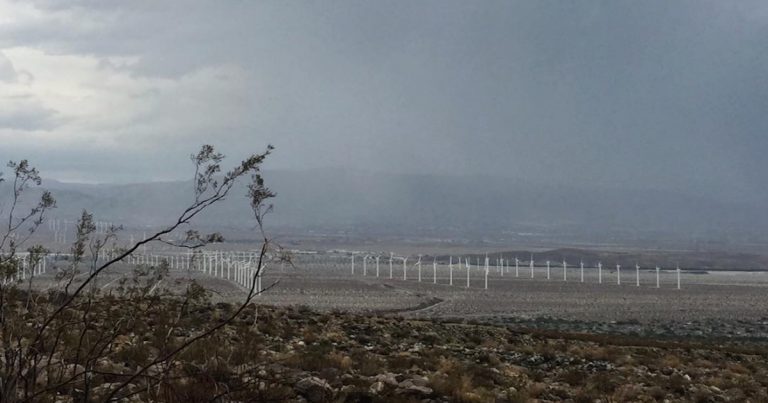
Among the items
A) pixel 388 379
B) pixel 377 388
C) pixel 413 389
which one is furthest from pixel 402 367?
pixel 377 388

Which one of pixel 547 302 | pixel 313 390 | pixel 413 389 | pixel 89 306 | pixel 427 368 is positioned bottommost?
pixel 547 302

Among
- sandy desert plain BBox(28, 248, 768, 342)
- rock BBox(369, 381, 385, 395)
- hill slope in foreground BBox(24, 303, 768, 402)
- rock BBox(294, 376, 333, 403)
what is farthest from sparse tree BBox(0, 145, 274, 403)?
sandy desert plain BBox(28, 248, 768, 342)

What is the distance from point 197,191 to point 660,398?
10.2 m

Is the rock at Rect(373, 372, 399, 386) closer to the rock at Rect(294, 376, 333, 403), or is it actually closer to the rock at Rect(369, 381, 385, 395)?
the rock at Rect(369, 381, 385, 395)

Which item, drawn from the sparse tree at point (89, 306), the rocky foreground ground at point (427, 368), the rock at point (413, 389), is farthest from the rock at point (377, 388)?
the sparse tree at point (89, 306)

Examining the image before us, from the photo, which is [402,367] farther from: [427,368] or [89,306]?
[89,306]

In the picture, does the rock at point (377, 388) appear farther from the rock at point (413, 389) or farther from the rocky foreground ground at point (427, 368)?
the rock at point (413, 389)

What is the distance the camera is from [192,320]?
1825 cm

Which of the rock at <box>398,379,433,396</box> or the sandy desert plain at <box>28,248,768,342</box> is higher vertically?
the rock at <box>398,379,433,396</box>

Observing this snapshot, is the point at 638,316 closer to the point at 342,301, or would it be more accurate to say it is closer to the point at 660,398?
the point at 342,301

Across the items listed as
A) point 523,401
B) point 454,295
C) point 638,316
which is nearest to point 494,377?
point 523,401

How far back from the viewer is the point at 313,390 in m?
9.76

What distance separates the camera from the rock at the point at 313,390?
378 inches

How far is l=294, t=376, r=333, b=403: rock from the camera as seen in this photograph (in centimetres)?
961
